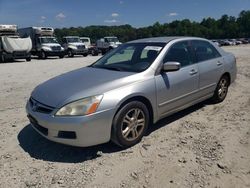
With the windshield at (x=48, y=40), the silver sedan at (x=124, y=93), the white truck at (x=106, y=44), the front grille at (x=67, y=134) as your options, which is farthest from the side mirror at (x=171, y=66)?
the white truck at (x=106, y=44)

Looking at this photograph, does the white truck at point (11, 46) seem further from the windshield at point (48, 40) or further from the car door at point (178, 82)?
the car door at point (178, 82)

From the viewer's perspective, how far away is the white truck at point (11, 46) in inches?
820

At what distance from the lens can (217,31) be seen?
100 meters

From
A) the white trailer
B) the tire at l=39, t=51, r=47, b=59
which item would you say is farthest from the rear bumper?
the white trailer

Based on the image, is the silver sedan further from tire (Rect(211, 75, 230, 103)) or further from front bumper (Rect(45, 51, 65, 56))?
front bumper (Rect(45, 51, 65, 56))

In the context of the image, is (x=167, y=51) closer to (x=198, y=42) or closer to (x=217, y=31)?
(x=198, y=42)

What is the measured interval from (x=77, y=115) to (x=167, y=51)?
200 cm

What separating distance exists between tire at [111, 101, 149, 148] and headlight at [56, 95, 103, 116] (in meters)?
0.36

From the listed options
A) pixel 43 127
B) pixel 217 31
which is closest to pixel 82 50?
pixel 43 127

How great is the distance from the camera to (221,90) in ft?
19.6

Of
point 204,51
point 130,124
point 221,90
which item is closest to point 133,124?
point 130,124

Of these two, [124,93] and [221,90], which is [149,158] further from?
[221,90]

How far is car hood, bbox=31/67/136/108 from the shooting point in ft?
11.7

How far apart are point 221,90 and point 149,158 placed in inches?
124
